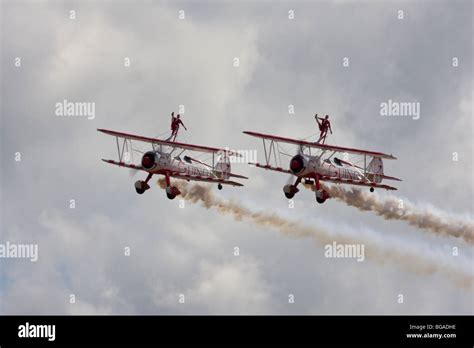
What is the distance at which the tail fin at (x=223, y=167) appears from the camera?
180625 millimetres

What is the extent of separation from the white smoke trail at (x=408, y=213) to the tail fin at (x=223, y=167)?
8.51 meters

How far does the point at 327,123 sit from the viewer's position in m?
180

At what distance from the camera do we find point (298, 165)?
580 feet

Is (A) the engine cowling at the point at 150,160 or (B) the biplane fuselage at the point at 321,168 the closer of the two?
(B) the biplane fuselage at the point at 321,168

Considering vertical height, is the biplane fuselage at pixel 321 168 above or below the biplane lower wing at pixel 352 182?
above

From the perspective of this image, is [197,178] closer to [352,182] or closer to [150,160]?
[150,160]

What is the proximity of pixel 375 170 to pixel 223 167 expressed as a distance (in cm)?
1051

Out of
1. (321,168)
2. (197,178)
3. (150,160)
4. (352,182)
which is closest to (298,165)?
(321,168)

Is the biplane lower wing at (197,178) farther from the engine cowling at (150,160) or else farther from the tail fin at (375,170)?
the tail fin at (375,170)
